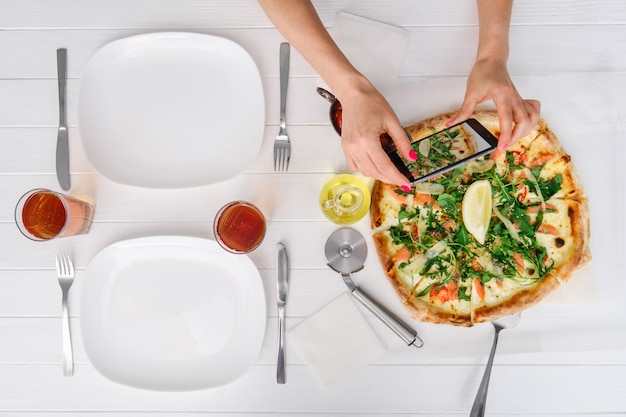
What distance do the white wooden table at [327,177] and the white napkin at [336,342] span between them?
0.03m

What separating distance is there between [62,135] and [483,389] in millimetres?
1527

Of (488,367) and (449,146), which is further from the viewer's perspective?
(488,367)

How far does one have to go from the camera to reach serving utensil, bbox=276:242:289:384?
4.82ft

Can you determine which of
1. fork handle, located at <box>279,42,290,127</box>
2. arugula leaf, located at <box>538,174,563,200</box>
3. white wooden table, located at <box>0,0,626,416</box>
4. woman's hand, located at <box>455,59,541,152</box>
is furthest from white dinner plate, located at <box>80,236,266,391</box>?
arugula leaf, located at <box>538,174,563,200</box>

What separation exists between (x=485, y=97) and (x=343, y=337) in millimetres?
821

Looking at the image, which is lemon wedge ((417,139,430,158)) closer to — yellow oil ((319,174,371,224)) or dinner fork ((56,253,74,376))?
yellow oil ((319,174,371,224))

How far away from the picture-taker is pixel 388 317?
1.46 m

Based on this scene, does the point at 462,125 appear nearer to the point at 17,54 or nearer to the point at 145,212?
the point at 145,212

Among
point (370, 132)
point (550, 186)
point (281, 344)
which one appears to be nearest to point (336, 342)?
point (281, 344)

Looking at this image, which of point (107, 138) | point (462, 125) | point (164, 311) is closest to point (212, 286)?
point (164, 311)

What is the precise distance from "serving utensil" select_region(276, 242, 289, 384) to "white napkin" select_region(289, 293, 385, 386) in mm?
37

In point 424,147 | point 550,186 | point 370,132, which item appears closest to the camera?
point 370,132

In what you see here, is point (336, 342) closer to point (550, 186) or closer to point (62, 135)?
point (550, 186)

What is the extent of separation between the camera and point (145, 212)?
149 centimetres
